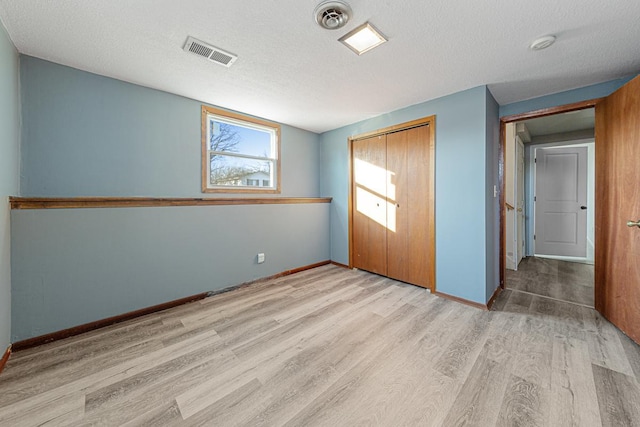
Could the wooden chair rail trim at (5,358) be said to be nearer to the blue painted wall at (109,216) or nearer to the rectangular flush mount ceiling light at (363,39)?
the blue painted wall at (109,216)

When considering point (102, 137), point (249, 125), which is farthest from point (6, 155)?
point (249, 125)

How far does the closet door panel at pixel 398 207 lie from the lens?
3115mm

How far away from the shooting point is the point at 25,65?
1916 millimetres

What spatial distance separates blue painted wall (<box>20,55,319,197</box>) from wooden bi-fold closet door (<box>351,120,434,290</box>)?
7.41 ft

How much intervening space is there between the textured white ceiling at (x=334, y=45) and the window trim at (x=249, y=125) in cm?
35

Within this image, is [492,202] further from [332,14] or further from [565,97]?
[332,14]

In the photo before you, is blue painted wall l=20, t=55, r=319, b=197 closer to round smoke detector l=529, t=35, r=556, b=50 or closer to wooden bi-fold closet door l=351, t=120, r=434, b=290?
wooden bi-fold closet door l=351, t=120, r=434, b=290

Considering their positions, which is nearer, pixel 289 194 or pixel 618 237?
pixel 618 237

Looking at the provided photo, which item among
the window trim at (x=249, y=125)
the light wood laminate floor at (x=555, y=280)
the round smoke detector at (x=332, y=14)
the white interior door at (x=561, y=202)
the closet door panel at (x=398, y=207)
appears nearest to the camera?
the round smoke detector at (x=332, y=14)

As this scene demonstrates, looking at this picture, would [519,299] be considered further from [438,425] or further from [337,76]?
[337,76]

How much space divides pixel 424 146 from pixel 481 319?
1939 mm

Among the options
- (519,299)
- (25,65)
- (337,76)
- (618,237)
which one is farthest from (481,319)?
(25,65)

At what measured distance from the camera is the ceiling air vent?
5.91ft

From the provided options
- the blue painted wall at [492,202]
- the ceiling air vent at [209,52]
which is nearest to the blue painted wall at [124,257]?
the ceiling air vent at [209,52]
